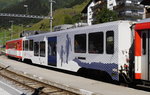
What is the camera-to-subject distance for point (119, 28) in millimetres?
10367

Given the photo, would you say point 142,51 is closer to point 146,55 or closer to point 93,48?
point 146,55

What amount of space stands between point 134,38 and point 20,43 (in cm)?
1735

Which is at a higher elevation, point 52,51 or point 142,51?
point 142,51

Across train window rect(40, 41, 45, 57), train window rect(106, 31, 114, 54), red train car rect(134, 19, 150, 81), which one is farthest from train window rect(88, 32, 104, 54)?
train window rect(40, 41, 45, 57)

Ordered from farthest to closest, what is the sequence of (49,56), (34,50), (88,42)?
(34,50)
(49,56)
(88,42)

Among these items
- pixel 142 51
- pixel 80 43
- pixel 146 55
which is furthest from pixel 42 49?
pixel 146 55

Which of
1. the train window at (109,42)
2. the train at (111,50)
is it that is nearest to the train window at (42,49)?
the train at (111,50)

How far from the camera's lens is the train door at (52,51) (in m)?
16.4

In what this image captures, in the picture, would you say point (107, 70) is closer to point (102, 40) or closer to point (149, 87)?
point (102, 40)

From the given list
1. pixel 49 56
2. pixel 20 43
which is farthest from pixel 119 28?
pixel 20 43

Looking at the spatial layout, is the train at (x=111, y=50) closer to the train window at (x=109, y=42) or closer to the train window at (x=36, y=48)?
the train window at (x=109, y=42)

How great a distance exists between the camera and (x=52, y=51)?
55.4ft

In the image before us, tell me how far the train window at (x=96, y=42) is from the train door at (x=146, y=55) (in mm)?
2227

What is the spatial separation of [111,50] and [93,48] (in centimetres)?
141
